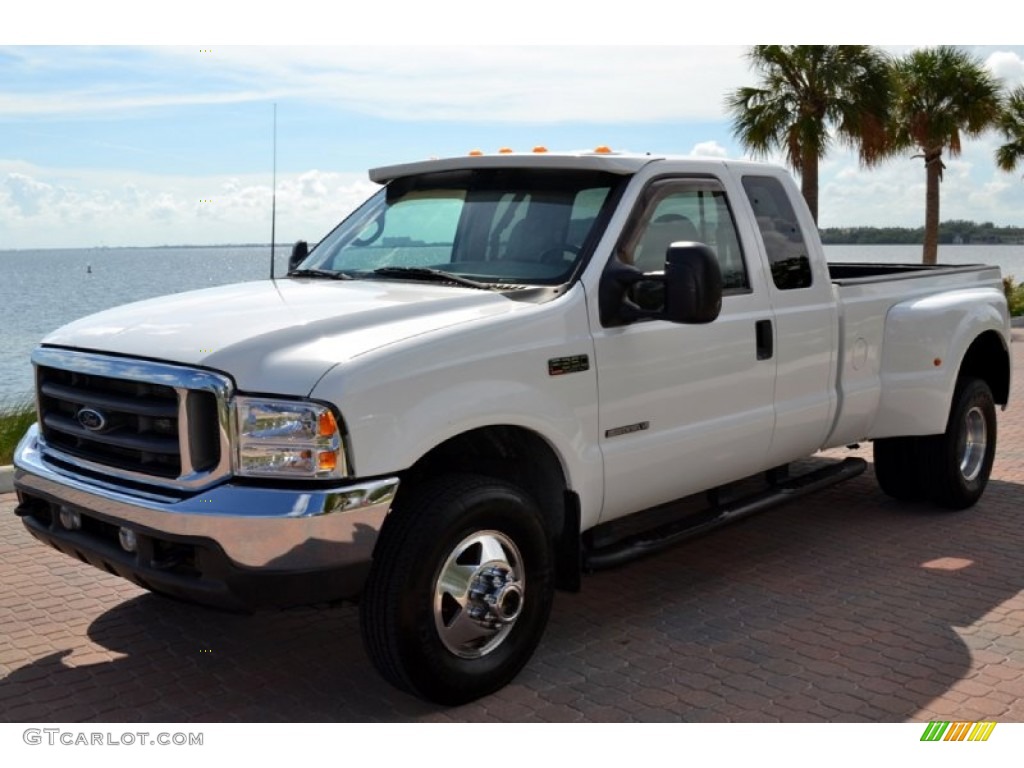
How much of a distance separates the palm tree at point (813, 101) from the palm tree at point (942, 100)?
4540 millimetres

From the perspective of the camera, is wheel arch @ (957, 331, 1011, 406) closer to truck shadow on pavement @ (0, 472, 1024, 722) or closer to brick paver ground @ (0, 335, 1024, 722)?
brick paver ground @ (0, 335, 1024, 722)

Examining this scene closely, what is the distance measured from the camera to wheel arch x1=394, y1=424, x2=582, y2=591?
455 cm

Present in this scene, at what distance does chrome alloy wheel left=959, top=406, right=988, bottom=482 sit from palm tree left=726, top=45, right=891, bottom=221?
17186 millimetres

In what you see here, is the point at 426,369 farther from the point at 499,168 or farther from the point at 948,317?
the point at 948,317

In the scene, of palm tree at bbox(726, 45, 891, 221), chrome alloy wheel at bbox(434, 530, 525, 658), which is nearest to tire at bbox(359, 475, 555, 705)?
chrome alloy wheel at bbox(434, 530, 525, 658)

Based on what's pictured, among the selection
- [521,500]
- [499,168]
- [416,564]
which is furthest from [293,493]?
[499,168]

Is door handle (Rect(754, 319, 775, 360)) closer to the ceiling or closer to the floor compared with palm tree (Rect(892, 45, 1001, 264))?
closer to the floor

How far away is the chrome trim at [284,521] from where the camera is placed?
378 cm

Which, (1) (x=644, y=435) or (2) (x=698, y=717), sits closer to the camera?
(2) (x=698, y=717)

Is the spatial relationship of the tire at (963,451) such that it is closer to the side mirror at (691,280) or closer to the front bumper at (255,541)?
the side mirror at (691,280)

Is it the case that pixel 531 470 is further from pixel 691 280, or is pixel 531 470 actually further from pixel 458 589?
pixel 691 280

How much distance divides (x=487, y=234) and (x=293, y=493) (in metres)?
1.84

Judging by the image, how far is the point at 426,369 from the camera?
13.4 feet

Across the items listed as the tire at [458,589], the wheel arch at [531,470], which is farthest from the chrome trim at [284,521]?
the wheel arch at [531,470]
